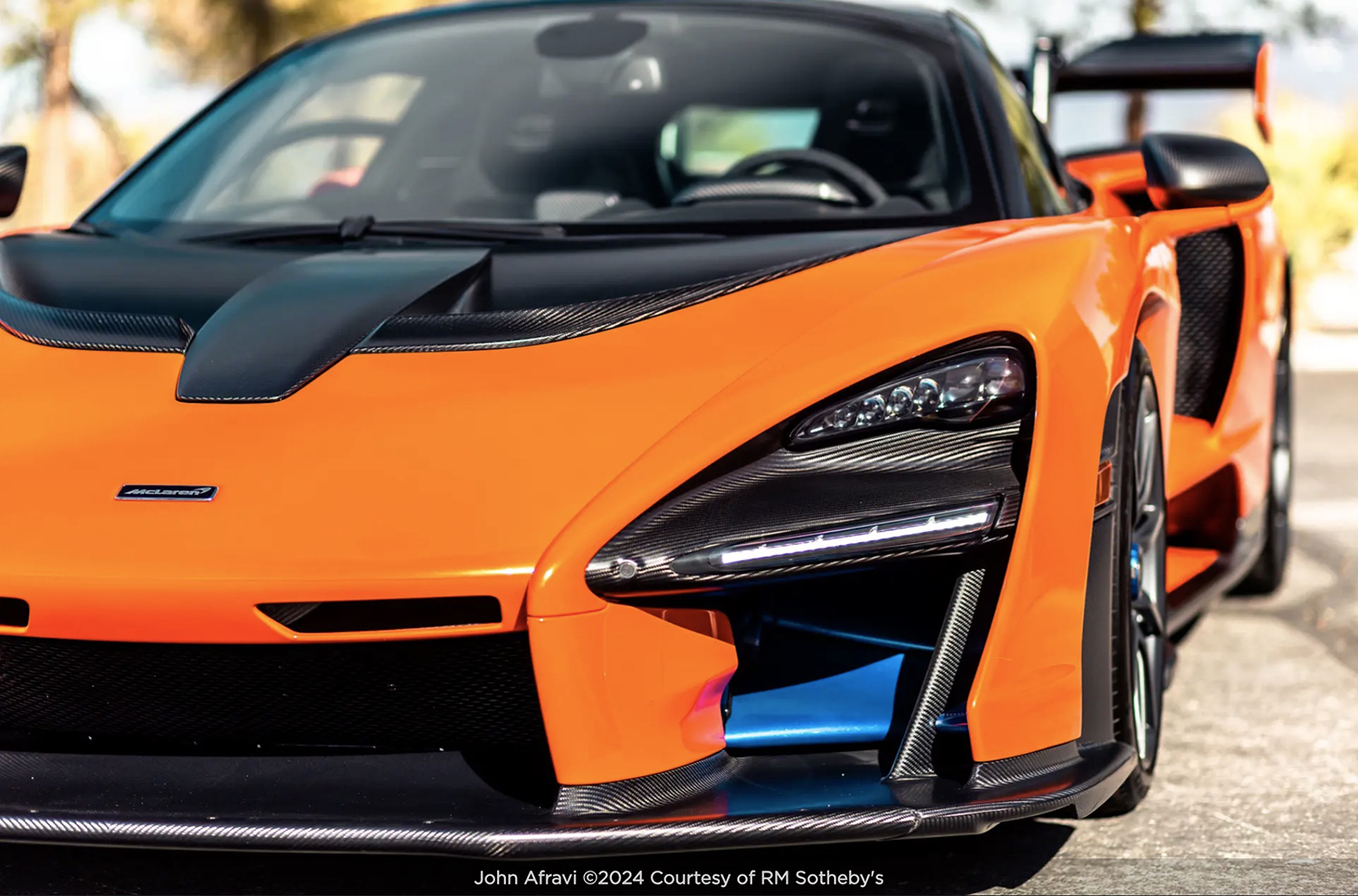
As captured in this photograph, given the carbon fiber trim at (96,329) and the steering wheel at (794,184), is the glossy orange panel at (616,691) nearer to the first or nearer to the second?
the carbon fiber trim at (96,329)

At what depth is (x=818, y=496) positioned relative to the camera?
2055 millimetres

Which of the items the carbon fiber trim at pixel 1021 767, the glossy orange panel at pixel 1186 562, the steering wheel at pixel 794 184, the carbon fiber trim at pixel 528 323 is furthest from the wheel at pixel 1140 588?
the steering wheel at pixel 794 184

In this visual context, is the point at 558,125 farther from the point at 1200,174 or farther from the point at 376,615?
the point at 376,615

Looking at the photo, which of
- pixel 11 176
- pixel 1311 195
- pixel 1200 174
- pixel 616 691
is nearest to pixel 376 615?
pixel 616 691

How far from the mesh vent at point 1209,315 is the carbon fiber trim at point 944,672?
1.53 metres

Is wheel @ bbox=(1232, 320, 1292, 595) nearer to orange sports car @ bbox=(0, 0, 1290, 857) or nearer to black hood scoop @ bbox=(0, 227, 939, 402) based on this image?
orange sports car @ bbox=(0, 0, 1290, 857)

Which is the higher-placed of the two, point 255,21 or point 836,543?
point 836,543

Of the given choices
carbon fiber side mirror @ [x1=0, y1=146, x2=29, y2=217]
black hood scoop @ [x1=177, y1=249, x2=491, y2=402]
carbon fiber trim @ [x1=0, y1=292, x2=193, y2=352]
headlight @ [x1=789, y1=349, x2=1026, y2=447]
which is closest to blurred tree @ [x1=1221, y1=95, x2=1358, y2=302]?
carbon fiber side mirror @ [x1=0, y1=146, x2=29, y2=217]

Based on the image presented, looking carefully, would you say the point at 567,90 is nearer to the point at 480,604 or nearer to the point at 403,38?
the point at 403,38

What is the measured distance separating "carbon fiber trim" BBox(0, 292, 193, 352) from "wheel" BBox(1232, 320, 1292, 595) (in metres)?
2.75

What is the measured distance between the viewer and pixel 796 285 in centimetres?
237

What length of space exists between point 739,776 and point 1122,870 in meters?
0.66

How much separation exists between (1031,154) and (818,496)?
1.33m

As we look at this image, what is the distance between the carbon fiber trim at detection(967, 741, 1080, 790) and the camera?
206 cm
